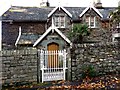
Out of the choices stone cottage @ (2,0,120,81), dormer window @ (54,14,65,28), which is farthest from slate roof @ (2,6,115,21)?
dormer window @ (54,14,65,28)

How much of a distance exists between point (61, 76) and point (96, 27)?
571 inches

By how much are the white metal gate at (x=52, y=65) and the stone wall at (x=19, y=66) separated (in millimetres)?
593

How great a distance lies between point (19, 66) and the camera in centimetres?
1296

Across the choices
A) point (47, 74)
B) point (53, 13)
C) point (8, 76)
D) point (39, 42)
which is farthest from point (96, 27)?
point (8, 76)

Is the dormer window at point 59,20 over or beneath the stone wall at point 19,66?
over

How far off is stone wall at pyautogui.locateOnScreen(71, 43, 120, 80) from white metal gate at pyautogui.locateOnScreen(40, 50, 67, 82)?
23.9 inches

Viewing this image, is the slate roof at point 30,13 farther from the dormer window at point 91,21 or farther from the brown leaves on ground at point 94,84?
the brown leaves on ground at point 94,84

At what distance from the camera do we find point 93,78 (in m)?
14.0

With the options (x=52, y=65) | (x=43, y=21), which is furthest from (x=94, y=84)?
(x=43, y=21)

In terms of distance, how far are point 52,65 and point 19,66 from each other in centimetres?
258

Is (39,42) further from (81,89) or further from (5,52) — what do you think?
(81,89)

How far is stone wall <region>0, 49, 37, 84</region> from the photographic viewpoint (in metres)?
12.8

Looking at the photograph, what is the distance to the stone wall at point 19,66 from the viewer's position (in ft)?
41.8

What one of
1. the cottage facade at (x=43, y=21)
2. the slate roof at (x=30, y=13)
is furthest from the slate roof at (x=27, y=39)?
the slate roof at (x=30, y=13)
